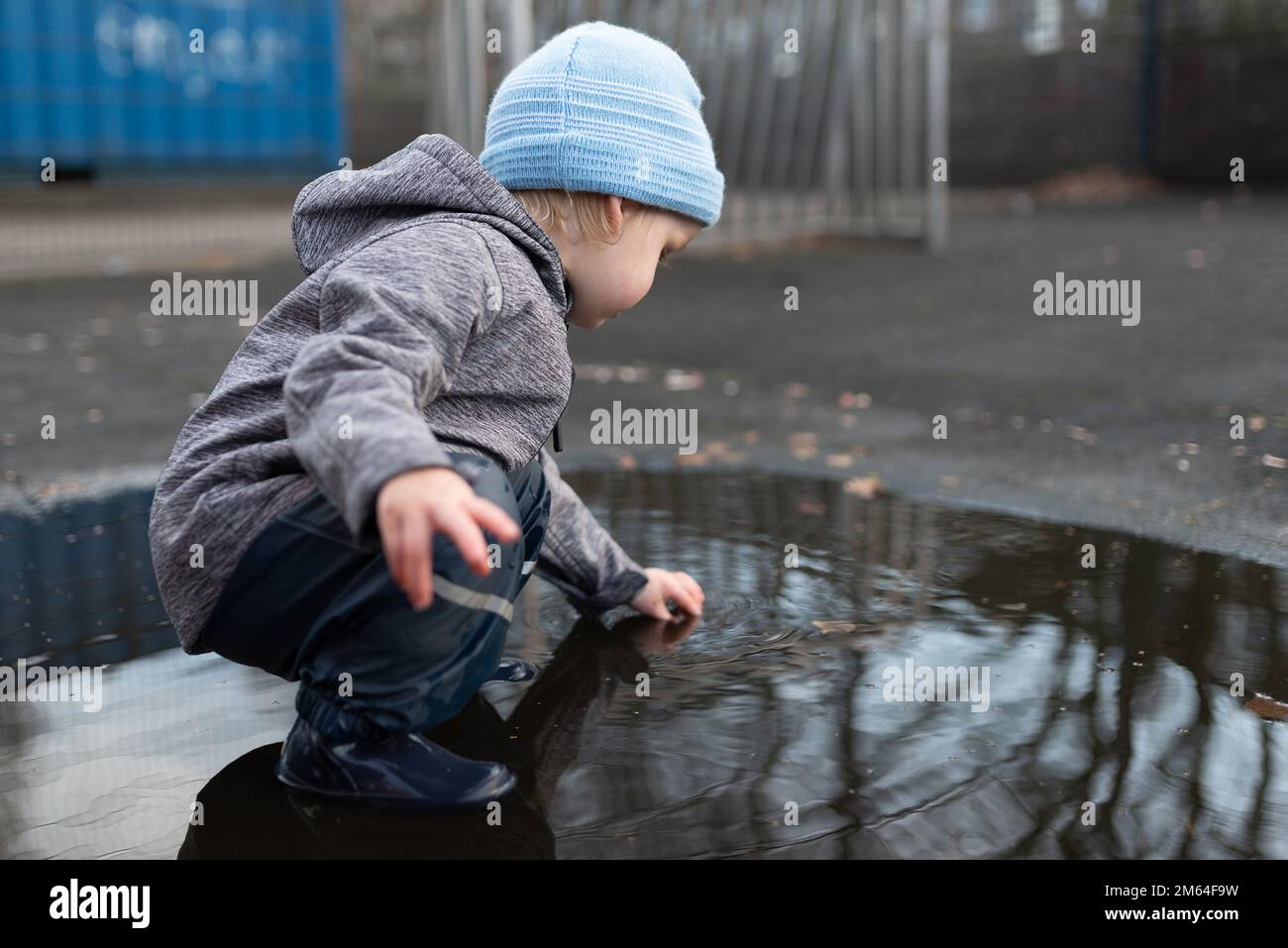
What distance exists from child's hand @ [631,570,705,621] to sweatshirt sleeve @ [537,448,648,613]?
0.02 m

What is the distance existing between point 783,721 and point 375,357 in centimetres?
80

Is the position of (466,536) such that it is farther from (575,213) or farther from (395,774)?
(575,213)

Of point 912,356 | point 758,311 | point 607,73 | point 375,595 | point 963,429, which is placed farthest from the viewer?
point 758,311

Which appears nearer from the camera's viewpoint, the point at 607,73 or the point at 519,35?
the point at 607,73

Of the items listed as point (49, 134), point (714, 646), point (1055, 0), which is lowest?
point (714, 646)

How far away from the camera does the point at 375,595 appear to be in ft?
5.52

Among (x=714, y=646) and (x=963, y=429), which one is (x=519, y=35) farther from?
(x=714, y=646)

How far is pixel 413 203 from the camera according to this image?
1.88 m

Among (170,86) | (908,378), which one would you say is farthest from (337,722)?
(170,86)

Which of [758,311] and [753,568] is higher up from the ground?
[758,311]

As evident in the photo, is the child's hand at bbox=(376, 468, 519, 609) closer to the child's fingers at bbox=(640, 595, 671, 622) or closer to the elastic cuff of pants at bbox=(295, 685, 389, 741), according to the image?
the elastic cuff of pants at bbox=(295, 685, 389, 741)
